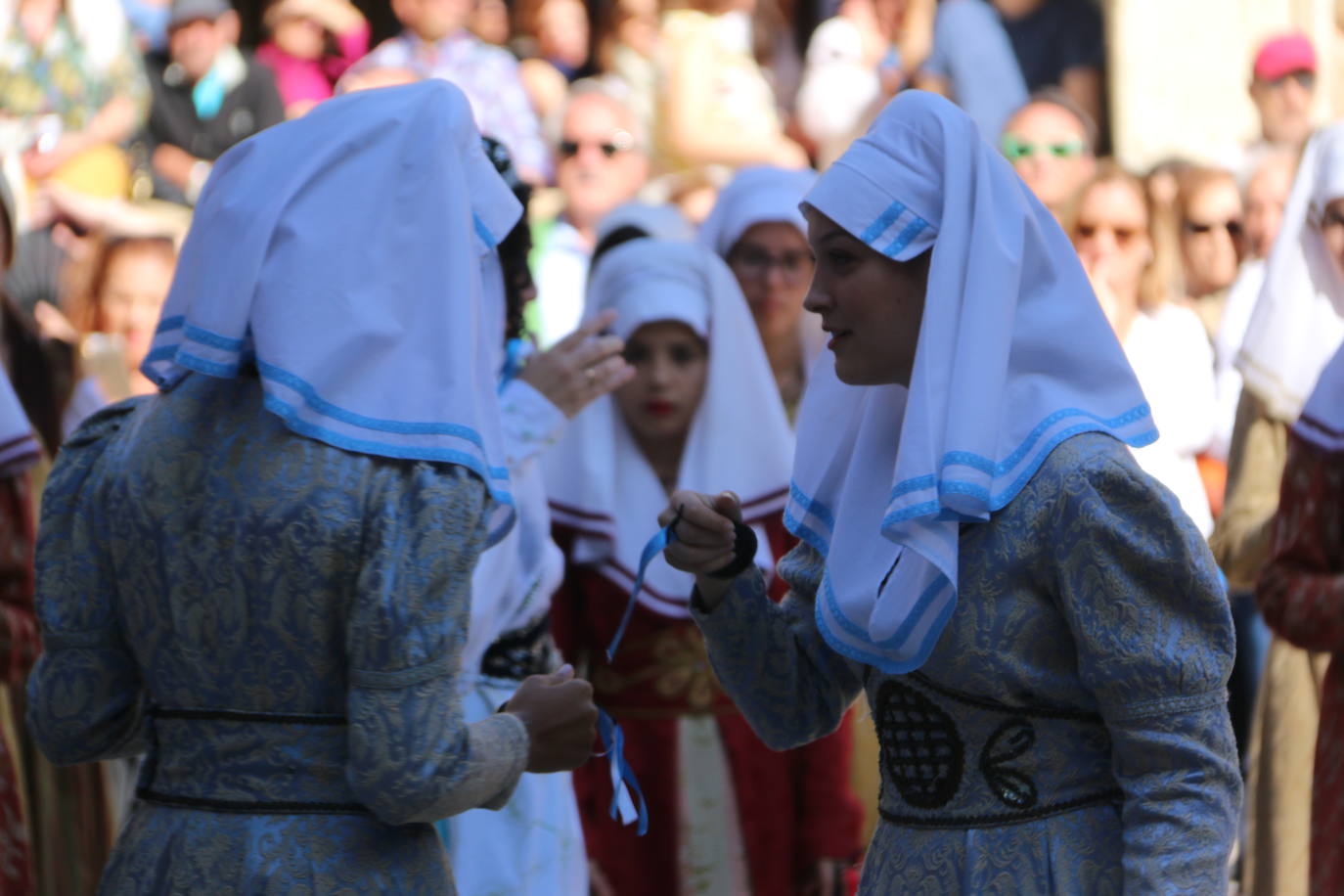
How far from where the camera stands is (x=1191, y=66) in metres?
10.9

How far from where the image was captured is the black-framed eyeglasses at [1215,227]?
7.46m

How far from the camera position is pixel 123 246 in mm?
6324

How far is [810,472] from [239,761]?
94cm

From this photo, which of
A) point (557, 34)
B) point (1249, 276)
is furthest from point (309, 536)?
point (557, 34)

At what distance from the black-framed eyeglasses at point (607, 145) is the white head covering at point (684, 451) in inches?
126

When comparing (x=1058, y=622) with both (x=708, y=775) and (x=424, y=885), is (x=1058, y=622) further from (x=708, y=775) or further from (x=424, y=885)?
(x=708, y=775)

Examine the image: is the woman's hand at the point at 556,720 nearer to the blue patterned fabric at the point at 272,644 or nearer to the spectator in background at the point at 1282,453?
the blue patterned fabric at the point at 272,644

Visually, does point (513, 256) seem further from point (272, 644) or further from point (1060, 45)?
point (1060, 45)

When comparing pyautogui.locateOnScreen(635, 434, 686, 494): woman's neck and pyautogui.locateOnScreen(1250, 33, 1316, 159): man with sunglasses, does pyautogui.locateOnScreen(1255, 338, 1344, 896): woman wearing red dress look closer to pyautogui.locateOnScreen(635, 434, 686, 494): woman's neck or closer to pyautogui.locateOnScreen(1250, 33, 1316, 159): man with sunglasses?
pyautogui.locateOnScreen(635, 434, 686, 494): woman's neck

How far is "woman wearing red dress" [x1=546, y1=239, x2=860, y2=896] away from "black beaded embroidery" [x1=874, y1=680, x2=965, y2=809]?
4.89 ft

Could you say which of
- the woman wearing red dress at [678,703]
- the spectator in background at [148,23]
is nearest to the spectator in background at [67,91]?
the spectator in background at [148,23]

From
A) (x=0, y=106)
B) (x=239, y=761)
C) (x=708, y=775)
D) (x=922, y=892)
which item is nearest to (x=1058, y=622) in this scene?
(x=922, y=892)

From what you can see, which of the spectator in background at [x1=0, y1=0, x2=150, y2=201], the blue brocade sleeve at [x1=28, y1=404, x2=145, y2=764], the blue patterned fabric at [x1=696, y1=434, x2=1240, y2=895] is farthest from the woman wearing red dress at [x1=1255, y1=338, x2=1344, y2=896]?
the spectator in background at [x1=0, y1=0, x2=150, y2=201]

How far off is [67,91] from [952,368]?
662cm
